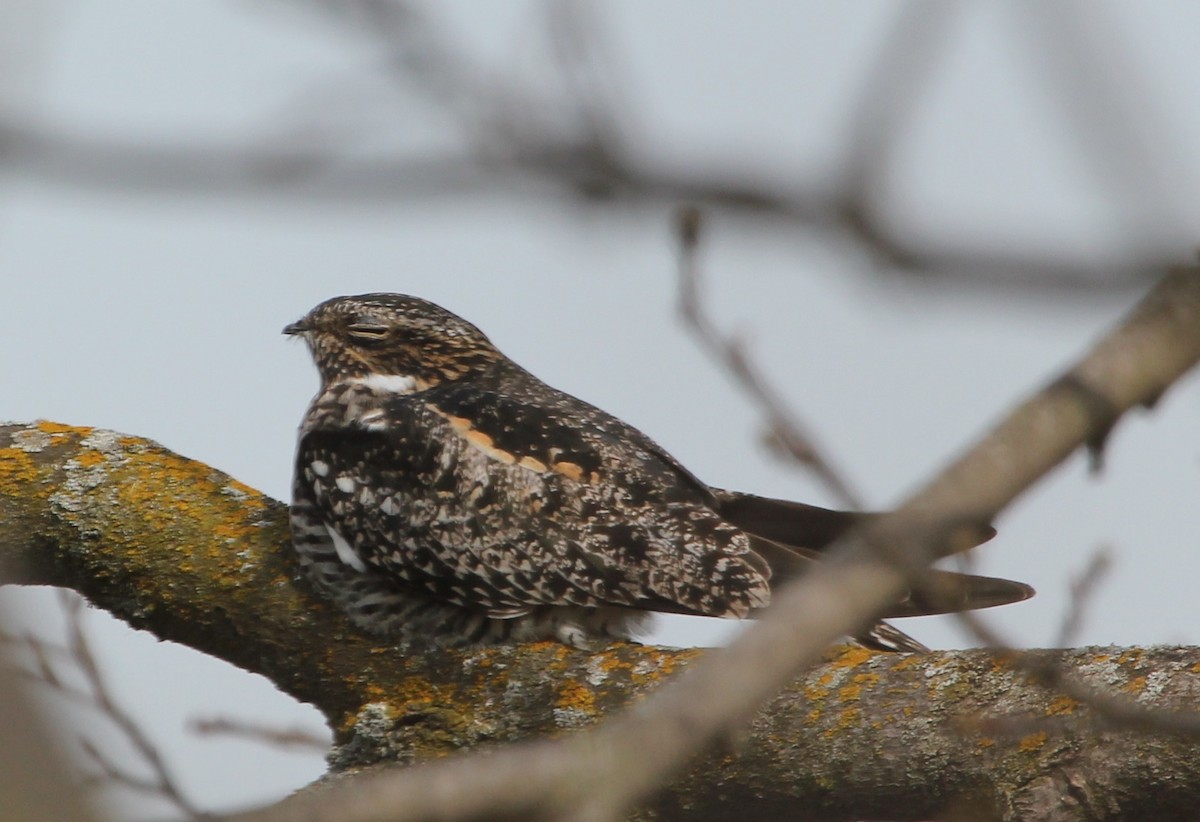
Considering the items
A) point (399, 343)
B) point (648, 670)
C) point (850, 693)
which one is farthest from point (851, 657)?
point (399, 343)

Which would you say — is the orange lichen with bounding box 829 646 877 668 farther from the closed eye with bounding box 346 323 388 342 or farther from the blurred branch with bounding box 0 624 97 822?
the closed eye with bounding box 346 323 388 342

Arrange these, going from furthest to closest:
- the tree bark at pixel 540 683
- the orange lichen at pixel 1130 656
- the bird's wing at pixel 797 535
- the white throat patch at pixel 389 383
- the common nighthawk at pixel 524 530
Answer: the white throat patch at pixel 389 383 < the bird's wing at pixel 797 535 < the common nighthawk at pixel 524 530 < the orange lichen at pixel 1130 656 < the tree bark at pixel 540 683

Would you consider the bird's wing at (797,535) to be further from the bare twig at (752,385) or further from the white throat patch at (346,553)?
the bare twig at (752,385)

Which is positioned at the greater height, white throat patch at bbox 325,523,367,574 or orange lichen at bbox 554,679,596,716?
white throat patch at bbox 325,523,367,574

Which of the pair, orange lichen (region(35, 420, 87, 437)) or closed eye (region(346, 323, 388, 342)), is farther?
closed eye (region(346, 323, 388, 342))

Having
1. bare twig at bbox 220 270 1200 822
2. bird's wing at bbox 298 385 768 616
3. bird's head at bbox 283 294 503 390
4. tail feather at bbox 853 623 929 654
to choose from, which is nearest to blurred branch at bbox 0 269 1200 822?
bare twig at bbox 220 270 1200 822

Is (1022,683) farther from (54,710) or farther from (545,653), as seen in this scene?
(54,710)

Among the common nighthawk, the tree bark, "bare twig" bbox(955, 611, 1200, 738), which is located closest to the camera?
"bare twig" bbox(955, 611, 1200, 738)

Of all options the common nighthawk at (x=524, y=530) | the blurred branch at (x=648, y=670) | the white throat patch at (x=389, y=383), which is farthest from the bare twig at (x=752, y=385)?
the white throat patch at (x=389, y=383)
